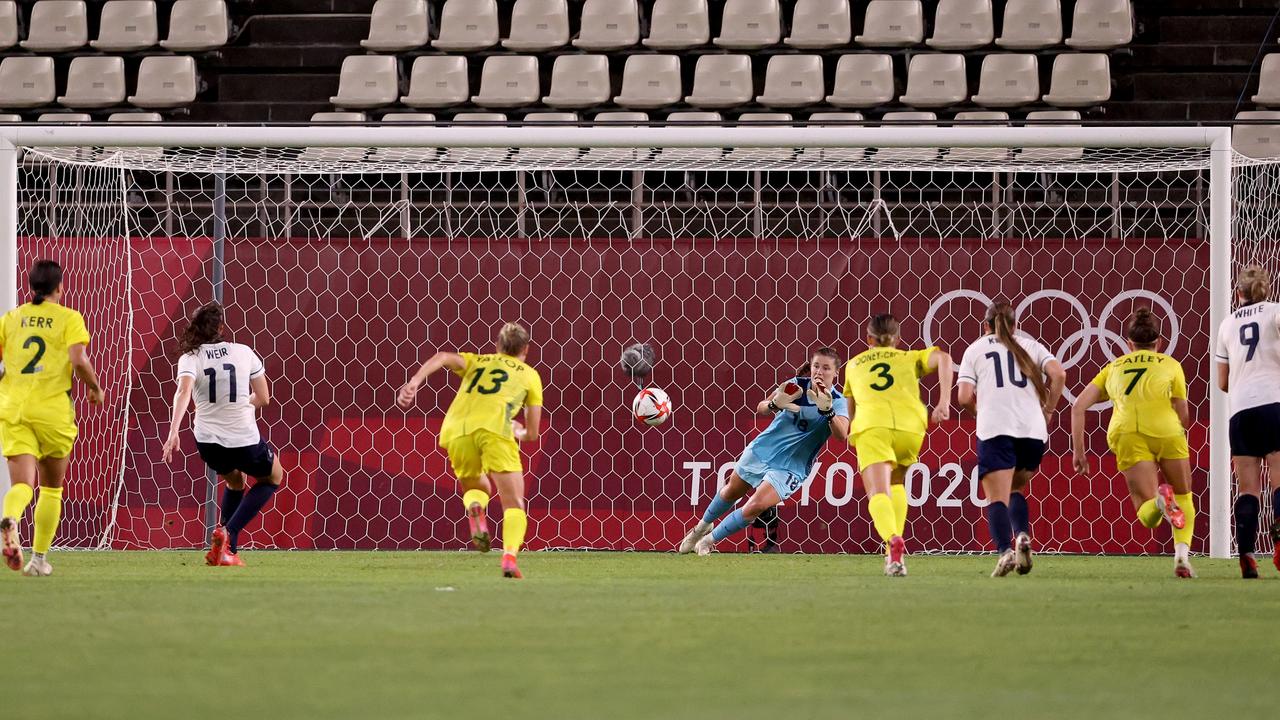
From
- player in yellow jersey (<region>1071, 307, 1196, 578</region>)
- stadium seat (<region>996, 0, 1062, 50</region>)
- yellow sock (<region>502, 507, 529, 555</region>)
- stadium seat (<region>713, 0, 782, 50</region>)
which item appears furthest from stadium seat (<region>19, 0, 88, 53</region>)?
player in yellow jersey (<region>1071, 307, 1196, 578</region>)

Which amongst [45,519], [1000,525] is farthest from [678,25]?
[45,519]

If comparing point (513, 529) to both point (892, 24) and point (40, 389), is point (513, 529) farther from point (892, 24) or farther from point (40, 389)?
point (892, 24)

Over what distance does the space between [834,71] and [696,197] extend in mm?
3939

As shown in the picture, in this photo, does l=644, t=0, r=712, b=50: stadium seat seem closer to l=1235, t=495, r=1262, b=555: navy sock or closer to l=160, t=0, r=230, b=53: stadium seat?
l=160, t=0, r=230, b=53: stadium seat

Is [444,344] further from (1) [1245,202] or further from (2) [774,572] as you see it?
(1) [1245,202]

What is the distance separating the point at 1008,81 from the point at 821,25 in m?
1.91

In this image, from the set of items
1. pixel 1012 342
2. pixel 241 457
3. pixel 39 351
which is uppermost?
pixel 1012 342

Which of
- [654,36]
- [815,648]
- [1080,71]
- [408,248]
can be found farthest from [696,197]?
[815,648]

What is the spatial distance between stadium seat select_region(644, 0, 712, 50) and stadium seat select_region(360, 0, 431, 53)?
2.23 m

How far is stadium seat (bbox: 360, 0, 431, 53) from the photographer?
52.1 feet

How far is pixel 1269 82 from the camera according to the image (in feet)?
49.4

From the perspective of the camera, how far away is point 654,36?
15828 mm

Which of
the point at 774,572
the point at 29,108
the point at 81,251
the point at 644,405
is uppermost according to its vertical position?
the point at 29,108

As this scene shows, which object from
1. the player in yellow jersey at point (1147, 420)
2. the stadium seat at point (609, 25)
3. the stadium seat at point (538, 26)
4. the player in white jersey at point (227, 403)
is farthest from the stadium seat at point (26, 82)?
the player in yellow jersey at point (1147, 420)
